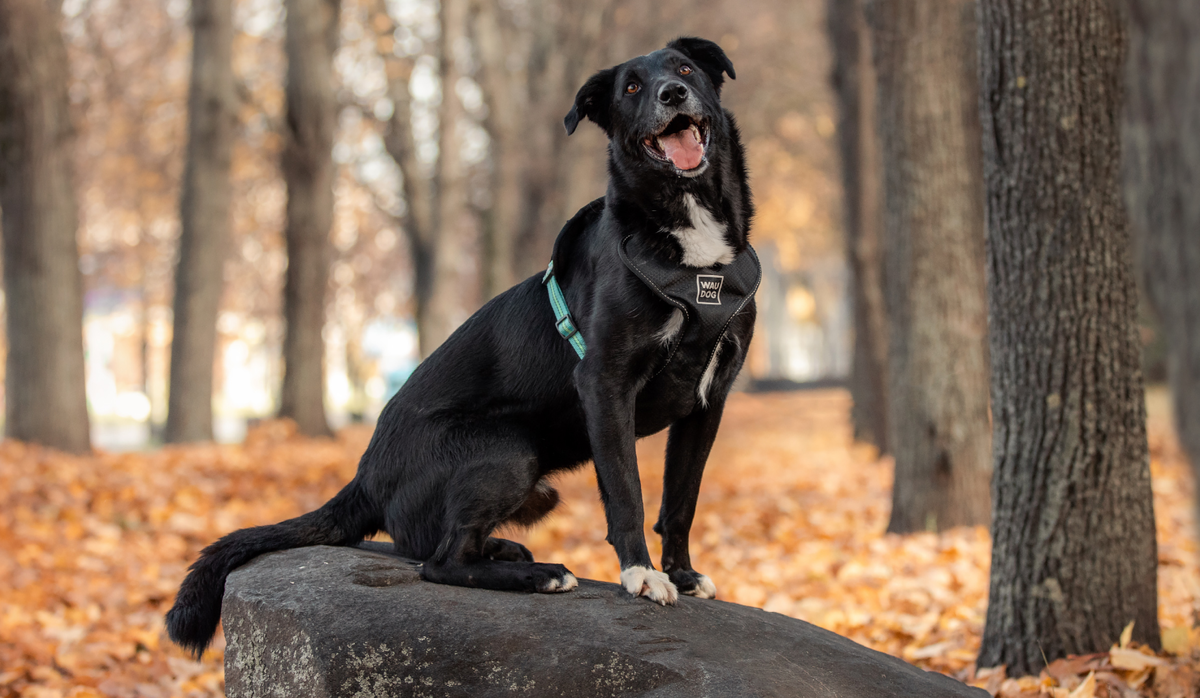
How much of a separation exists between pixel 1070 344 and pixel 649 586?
1920mm

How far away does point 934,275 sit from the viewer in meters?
6.91

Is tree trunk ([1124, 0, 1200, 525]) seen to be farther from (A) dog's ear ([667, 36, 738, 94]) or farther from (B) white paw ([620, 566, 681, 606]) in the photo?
(A) dog's ear ([667, 36, 738, 94])

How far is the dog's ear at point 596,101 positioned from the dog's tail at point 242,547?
1.55 m

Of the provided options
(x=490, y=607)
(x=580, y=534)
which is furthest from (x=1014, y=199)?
(x=580, y=534)

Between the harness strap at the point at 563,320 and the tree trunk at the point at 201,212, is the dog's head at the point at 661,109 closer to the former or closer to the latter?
the harness strap at the point at 563,320

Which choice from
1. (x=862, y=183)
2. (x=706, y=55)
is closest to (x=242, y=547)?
(x=706, y=55)

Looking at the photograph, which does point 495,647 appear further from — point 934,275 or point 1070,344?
point 934,275

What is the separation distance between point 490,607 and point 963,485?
466 cm

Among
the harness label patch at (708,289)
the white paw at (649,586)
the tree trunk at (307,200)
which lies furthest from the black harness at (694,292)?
the tree trunk at (307,200)

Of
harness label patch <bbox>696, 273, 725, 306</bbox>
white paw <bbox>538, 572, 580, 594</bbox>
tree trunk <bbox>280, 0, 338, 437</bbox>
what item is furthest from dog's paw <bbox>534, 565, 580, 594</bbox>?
tree trunk <bbox>280, 0, 338, 437</bbox>

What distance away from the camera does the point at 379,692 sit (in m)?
2.82

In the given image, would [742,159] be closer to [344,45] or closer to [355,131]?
[344,45]

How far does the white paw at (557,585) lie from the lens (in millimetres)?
3129

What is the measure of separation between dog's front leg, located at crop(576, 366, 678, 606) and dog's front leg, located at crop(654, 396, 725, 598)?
1.17ft
